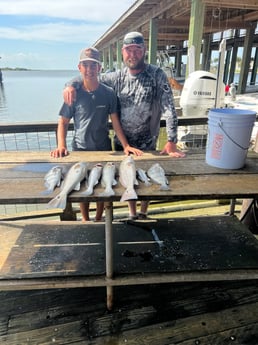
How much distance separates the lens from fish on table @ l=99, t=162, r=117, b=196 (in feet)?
4.46

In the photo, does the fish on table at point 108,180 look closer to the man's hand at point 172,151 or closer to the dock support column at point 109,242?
the dock support column at point 109,242

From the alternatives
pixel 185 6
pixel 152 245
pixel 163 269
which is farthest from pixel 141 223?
pixel 185 6

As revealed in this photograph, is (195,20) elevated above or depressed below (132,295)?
above

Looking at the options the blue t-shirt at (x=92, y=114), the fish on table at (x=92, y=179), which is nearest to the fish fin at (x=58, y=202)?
the fish on table at (x=92, y=179)

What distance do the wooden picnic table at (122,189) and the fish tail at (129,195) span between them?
27 mm

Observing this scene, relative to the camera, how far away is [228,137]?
161 cm

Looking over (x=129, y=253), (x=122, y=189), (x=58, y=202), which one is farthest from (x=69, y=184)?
(x=129, y=253)

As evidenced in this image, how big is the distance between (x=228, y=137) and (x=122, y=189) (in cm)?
71

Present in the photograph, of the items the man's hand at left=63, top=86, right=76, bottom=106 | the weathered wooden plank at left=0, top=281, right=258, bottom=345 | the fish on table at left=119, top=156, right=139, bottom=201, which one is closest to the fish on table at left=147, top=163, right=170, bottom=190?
the fish on table at left=119, top=156, right=139, bottom=201

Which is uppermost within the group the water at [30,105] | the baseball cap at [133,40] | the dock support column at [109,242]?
the baseball cap at [133,40]

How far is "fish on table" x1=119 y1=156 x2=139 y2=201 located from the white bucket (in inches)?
21.1

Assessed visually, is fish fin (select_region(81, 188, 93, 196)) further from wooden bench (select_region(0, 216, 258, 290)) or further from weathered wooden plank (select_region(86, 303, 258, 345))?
weathered wooden plank (select_region(86, 303, 258, 345))

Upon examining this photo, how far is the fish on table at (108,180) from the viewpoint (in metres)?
1.36

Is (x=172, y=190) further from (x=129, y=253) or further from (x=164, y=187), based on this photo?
(x=129, y=253)
